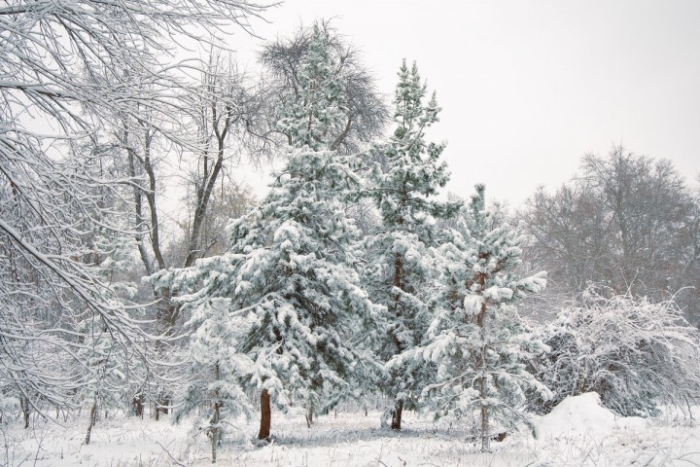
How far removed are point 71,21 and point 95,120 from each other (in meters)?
0.96

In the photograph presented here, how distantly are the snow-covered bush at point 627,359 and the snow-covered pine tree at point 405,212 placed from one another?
4.09m

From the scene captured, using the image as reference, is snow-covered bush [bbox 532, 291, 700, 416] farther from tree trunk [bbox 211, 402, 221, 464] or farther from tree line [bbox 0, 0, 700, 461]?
tree trunk [bbox 211, 402, 221, 464]

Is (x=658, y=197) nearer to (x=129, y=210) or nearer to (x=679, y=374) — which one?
(x=679, y=374)

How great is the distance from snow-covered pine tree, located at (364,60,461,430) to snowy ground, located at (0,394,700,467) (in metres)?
3.36

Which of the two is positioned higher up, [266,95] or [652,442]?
[266,95]

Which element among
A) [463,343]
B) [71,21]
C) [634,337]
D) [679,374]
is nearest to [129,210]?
[71,21]

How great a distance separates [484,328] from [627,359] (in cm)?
595

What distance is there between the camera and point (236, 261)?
12.0 metres

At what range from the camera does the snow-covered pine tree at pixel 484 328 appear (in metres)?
8.16

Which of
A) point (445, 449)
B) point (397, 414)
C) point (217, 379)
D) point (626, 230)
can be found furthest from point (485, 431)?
point (626, 230)

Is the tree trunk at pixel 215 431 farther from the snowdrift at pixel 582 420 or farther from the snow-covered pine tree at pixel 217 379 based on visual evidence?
the snowdrift at pixel 582 420

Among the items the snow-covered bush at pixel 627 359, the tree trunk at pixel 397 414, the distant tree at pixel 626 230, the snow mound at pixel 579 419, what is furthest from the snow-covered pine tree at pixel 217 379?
the distant tree at pixel 626 230

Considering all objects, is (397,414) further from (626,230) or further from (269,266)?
(626,230)

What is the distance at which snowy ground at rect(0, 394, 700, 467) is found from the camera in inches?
243
